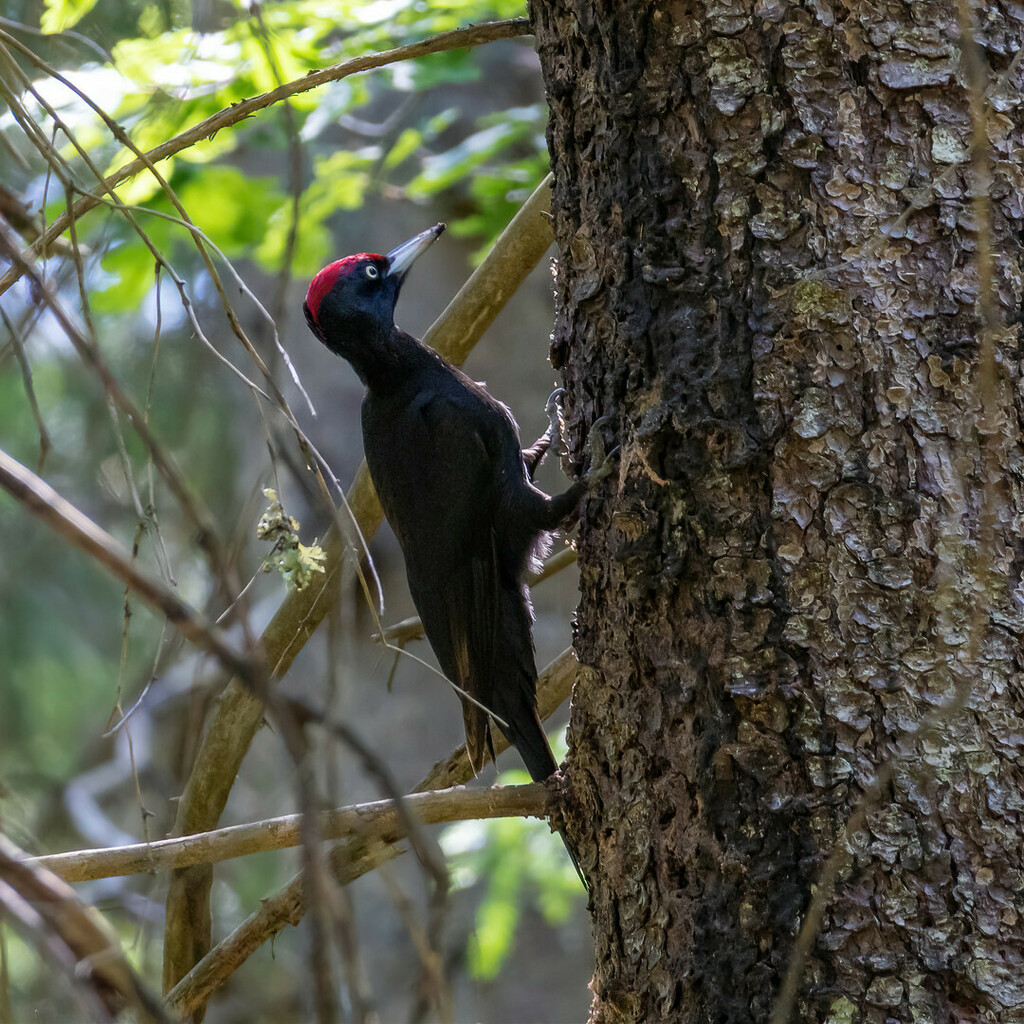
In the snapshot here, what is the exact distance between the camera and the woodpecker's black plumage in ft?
8.89

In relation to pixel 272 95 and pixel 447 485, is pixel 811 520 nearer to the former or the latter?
pixel 272 95

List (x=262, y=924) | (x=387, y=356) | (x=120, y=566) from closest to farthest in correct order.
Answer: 1. (x=120, y=566)
2. (x=262, y=924)
3. (x=387, y=356)

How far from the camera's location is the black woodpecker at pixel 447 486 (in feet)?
8.89

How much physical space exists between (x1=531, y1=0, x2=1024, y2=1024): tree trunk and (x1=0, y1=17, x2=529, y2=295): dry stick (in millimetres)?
441

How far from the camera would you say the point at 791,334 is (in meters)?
1.46

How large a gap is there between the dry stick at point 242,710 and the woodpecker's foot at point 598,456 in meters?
0.71

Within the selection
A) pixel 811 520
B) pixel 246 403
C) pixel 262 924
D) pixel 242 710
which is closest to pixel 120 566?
pixel 811 520

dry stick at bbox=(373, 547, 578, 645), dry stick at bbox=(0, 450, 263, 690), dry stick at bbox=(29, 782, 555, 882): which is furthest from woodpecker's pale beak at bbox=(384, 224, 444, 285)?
dry stick at bbox=(0, 450, 263, 690)

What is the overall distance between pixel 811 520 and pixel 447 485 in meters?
1.53

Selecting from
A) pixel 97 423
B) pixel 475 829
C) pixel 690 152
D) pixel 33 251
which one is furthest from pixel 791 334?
pixel 97 423

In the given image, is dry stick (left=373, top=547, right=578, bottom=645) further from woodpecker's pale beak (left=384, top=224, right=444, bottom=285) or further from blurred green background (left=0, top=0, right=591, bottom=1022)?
woodpecker's pale beak (left=384, top=224, right=444, bottom=285)

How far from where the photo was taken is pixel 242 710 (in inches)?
93.0

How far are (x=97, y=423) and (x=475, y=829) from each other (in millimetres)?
3398

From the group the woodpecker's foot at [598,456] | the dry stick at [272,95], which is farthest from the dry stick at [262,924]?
the dry stick at [272,95]
